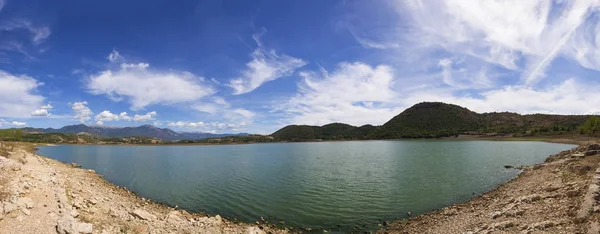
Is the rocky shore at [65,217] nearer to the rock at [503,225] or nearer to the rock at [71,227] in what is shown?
the rock at [71,227]

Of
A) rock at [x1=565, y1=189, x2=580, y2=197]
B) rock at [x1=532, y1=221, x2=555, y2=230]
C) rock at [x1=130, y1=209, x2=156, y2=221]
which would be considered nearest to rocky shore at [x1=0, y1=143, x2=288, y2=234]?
rock at [x1=130, y1=209, x2=156, y2=221]

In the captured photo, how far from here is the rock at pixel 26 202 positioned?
17142 mm

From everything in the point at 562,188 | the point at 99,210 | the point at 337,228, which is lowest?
the point at 337,228

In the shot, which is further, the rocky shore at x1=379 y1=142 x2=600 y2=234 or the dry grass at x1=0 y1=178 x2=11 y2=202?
the dry grass at x1=0 y1=178 x2=11 y2=202

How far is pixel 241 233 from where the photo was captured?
20.1 meters

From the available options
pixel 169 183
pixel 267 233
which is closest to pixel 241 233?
pixel 267 233

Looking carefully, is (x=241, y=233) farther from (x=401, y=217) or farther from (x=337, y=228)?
(x=401, y=217)

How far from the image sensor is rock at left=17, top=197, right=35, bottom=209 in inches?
675

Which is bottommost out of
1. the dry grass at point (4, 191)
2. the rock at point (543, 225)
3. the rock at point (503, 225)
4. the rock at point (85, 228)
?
the rock at point (85, 228)

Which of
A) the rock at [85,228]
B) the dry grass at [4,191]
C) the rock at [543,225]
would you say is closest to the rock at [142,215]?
the rock at [85,228]

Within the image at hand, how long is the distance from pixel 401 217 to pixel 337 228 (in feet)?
21.0

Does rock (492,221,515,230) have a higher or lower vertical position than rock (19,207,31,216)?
lower

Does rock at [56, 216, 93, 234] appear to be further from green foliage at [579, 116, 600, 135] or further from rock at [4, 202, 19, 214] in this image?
green foliage at [579, 116, 600, 135]

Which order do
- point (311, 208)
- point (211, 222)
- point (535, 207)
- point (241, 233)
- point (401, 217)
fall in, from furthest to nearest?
1. point (311, 208)
2. point (401, 217)
3. point (211, 222)
4. point (241, 233)
5. point (535, 207)
